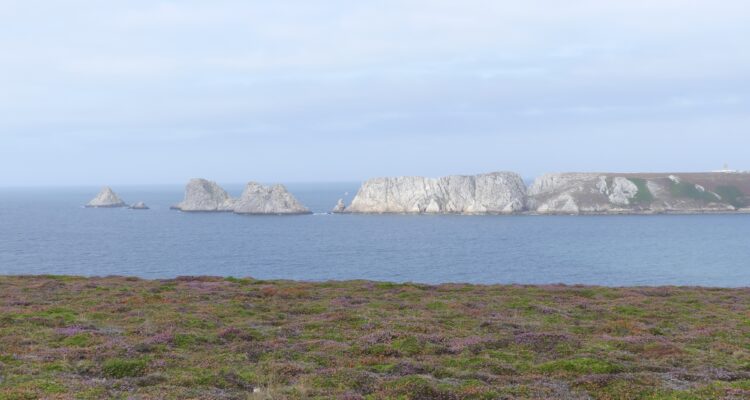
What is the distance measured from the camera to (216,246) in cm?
15025

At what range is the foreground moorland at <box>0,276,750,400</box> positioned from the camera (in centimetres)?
1722

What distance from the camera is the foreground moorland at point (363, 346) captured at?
1722 cm

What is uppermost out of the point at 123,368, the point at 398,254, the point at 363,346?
the point at 123,368

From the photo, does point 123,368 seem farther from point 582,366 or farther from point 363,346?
point 582,366

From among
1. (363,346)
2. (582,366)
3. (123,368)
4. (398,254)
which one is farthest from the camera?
(398,254)

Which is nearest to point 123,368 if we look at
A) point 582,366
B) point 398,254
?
point 582,366

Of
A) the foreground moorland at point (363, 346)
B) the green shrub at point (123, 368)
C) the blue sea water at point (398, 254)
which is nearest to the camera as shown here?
the foreground moorland at point (363, 346)

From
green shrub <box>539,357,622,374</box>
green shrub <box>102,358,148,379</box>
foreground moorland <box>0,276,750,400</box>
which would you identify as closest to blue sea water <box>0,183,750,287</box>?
foreground moorland <box>0,276,750,400</box>

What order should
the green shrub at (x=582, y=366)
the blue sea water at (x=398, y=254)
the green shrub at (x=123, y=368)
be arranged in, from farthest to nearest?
the blue sea water at (x=398, y=254) < the green shrub at (x=582, y=366) < the green shrub at (x=123, y=368)

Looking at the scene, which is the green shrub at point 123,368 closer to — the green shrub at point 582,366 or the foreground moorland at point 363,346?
the foreground moorland at point 363,346

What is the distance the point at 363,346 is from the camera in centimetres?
2281

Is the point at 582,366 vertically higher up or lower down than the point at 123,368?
lower down

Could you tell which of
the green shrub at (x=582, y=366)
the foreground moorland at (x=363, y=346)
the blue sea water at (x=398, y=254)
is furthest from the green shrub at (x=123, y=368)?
the blue sea water at (x=398, y=254)

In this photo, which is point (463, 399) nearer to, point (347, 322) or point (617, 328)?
point (347, 322)
